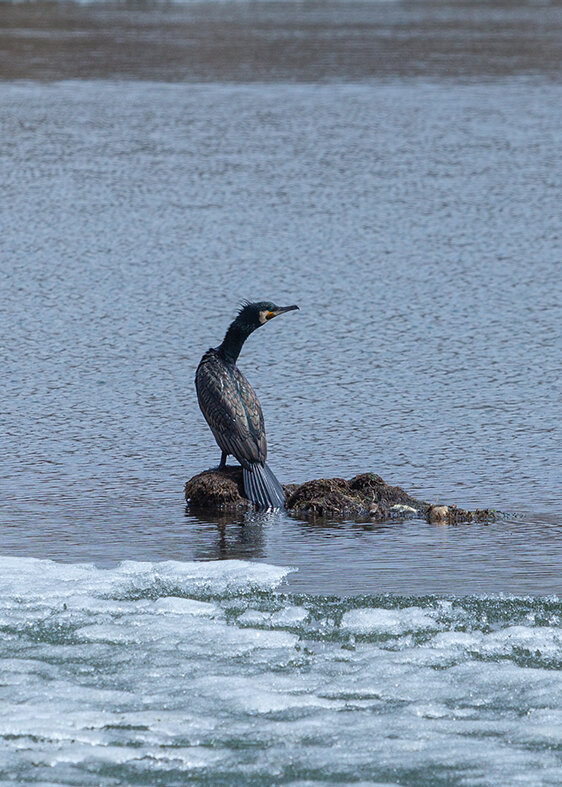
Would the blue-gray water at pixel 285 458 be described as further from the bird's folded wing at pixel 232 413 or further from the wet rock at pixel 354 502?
the bird's folded wing at pixel 232 413

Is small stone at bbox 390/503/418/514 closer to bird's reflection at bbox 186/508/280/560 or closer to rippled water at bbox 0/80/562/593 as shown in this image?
rippled water at bbox 0/80/562/593

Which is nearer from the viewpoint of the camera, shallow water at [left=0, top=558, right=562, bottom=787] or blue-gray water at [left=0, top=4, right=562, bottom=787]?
shallow water at [left=0, top=558, right=562, bottom=787]

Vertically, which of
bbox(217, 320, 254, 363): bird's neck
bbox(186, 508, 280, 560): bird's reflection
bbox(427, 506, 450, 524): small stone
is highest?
bbox(217, 320, 254, 363): bird's neck

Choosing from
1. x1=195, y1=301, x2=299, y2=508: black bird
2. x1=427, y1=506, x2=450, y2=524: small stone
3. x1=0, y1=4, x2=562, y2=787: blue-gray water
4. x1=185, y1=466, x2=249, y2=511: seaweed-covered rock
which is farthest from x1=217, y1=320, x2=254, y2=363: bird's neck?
x1=427, y1=506, x2=450, y2=524: small stone

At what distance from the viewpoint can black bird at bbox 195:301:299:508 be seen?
9.24 meters

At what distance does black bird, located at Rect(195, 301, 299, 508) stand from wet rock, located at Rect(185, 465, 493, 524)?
131mm

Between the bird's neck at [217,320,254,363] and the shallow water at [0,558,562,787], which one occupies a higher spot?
the bird's neck at [217,320,254,363]

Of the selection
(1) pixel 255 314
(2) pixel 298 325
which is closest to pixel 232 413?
(1) pixel 255 314

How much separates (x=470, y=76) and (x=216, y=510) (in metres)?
25.8

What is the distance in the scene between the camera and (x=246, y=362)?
42.0ft

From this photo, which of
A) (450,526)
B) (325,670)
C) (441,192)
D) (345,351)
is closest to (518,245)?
(441,192)

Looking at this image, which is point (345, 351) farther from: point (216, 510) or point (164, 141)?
Answer: point (164, 141)

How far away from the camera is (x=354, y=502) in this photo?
30.1ft

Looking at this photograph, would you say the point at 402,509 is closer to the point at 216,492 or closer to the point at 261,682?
the point at 216,492
